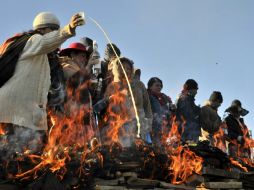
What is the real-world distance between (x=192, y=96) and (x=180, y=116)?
30.5 inches

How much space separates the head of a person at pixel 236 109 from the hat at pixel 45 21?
6504 mm

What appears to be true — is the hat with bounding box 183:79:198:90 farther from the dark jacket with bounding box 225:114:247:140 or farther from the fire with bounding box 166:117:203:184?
the fire with bounding box 166:117:203:184

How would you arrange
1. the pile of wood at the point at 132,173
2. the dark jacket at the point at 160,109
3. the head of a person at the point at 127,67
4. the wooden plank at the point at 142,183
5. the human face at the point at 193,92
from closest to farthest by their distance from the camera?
the pile of wood at the point at 132,173
the wooden plank at the point at 142,183
the head of a person at the point at 127,67
the dark jacket at the point at 160,109
the human face at the point at 193,92

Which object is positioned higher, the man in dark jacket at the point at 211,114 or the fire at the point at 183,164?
the man in dark jacket at the point at 211,114

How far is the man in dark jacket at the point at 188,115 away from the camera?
11344mm

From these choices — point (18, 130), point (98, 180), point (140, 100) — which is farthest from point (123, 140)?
point (18, 130)

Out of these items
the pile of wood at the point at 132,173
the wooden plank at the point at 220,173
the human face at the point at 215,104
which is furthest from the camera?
the human face at the point at 215,104

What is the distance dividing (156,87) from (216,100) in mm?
2005

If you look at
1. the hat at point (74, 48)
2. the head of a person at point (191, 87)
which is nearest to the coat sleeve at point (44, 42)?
the hat at point (74, 48)

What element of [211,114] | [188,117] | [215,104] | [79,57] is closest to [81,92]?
[79,57]

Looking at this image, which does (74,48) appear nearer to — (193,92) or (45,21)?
(45,21)

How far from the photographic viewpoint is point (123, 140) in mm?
9305

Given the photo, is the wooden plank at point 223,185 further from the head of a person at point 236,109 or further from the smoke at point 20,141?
the head of a person at point 236,109

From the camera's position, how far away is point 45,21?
318 inches
